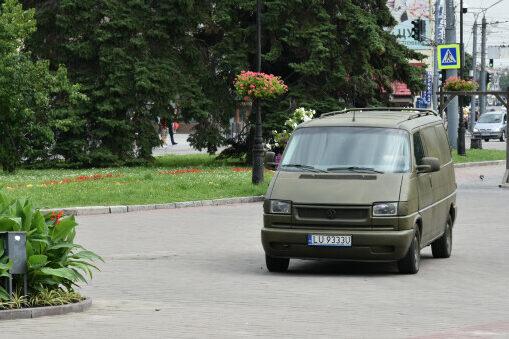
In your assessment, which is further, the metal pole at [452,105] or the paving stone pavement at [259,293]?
the metal pole at [452,105]

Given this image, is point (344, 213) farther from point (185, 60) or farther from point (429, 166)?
point (185, 60)

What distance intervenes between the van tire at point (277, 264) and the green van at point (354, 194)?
0.01 metres

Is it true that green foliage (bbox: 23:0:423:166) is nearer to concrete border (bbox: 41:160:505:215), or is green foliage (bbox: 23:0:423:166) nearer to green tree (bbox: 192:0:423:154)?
green tree (bbox: 192:0:423:154)

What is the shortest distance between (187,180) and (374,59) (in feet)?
58.6

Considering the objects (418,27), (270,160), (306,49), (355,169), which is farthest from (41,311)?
(418,27)

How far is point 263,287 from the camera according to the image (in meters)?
14.1

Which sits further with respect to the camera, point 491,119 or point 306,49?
point 491,119

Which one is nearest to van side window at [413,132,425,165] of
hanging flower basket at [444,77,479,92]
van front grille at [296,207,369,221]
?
van front grille at [296,207,369,221]

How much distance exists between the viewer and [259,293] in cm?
1350

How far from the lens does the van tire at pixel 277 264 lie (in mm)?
15675

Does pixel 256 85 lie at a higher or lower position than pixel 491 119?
higher

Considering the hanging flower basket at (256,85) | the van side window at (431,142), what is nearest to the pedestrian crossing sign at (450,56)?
the hanging flower basket at (256,85)

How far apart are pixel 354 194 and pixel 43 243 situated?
4.28m

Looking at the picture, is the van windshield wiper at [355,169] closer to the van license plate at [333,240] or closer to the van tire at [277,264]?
the van license plate at [333,240]
